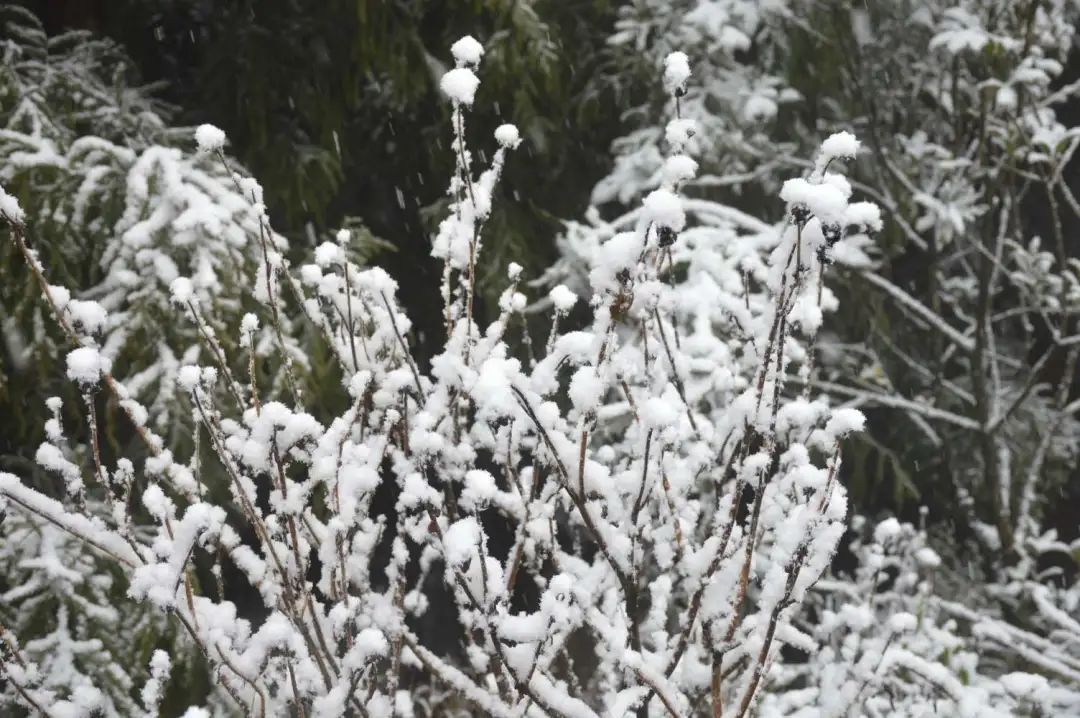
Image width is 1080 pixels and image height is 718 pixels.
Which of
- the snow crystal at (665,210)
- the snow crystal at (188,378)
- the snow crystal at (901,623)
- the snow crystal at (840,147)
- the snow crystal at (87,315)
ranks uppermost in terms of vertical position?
the snow crystal at (840,147)

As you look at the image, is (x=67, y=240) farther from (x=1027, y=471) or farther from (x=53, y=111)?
(x=1027, y=471)

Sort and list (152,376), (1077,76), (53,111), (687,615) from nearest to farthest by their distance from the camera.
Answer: (687,615) < (152,376) < (53,111) < (1077,76)

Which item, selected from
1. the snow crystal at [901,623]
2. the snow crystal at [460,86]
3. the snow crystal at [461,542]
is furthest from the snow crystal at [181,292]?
the snow crystal at [901,623]

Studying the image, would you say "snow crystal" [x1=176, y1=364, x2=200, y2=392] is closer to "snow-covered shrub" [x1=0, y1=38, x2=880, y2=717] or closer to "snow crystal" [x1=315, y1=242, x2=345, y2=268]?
"snow-covered shrub" [x1=0, y1=38, x2=880, y2=717]

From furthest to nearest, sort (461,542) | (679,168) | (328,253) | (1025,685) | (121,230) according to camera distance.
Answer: (121,230) → (1025,685) → (328,253) → (679,168) → (461,542)

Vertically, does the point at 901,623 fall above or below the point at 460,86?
below

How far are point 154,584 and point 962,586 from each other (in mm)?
5223

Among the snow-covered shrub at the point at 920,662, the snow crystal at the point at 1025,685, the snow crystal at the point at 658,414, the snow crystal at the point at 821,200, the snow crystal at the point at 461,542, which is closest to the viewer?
the snow crystal at the point at 821,200

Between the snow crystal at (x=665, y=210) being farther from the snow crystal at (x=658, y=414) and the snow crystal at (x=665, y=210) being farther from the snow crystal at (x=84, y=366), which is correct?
the snow crystal at (x=84, y=366)

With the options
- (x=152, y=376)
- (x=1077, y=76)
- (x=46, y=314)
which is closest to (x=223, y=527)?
(x=152, y=376)

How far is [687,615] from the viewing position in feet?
5.08

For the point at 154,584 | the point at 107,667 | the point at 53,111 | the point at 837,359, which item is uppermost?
the point at 53,111

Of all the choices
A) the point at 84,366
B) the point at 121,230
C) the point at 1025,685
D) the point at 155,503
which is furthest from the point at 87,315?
the point at 1025,685

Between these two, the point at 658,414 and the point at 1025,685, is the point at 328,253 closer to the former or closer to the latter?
the point at 658,414
